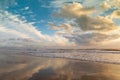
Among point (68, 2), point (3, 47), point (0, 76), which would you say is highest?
point (68, 2)

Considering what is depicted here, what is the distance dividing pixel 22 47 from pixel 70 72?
1074cm

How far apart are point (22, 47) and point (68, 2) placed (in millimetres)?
6853

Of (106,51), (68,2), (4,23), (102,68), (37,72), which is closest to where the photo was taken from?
(37,72)

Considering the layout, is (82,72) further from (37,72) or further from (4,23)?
(4,23)

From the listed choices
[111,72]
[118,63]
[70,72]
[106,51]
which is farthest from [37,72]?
[106,51]

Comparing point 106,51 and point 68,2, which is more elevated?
point 68,2

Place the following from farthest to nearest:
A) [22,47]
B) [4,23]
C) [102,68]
Result: [22,47], [4,23], [102,68]

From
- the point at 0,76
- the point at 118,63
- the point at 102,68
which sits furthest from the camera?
the point at 118,63

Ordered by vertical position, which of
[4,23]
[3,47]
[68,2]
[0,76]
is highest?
[68,2]

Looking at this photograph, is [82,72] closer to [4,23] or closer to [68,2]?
[68,2]

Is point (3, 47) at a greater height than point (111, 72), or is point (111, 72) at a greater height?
point (3, 47)

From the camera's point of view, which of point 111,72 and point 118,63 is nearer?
point 111,72

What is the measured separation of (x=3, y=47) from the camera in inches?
757

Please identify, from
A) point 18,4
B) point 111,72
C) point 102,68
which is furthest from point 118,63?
point 18,4
